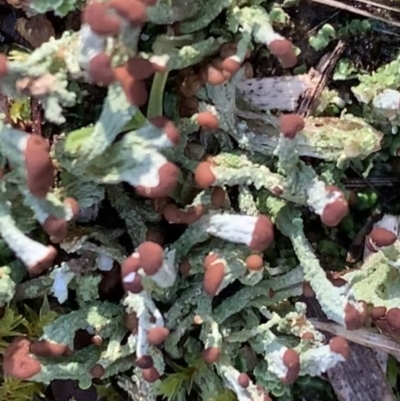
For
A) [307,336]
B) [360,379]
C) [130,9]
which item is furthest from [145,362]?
[130,9]

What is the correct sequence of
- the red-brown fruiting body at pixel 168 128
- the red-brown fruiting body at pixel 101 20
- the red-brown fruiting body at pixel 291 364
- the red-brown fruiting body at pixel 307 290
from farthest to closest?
the red-brown fruiting body at pixel 307 290, the red-brown fruiting body at pixel 291 364, the red-brown fruiting body at pixel 168 128, the red-brown fruiting body at pixel 101 20

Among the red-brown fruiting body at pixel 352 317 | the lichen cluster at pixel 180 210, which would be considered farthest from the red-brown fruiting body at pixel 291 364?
the red-brown fruiting body at pixel 352 317

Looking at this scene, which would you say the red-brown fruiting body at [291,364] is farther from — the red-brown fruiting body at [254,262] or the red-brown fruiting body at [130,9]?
the red-brown fruiting body at [130,9]

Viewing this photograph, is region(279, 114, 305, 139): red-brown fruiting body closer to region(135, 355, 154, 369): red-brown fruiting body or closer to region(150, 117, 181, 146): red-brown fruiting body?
A: region(150, 117, 181, 146): red-brown fruiting body

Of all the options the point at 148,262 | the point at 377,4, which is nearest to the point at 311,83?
the point at 377,4

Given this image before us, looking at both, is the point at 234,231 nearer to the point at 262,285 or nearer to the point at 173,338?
the point at 262,285
